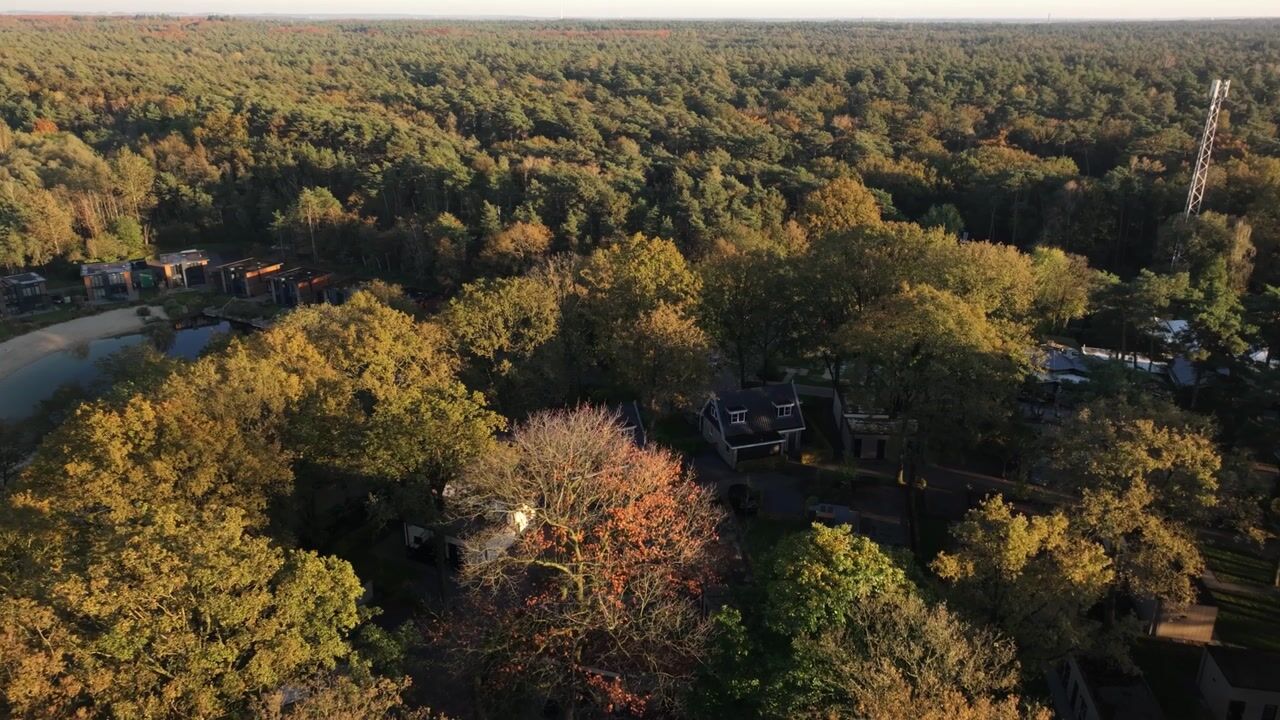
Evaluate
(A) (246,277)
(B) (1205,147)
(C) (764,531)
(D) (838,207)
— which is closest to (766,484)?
(C) (764,531)

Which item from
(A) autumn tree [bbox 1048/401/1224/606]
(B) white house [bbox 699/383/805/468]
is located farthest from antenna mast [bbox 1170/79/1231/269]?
(A) autumn tree [bbox 1048/401/1224/606]

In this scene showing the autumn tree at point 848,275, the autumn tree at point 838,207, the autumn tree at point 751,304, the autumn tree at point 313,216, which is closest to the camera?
the autumn tree at point 848,275

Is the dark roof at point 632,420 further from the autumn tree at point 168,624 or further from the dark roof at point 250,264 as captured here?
the dark roof at point 250,264

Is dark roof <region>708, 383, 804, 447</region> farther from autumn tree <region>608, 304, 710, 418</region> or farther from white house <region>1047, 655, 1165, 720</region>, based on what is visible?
white house <region>1047, 655, 1165, 720</region>

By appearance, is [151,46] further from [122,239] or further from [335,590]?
[335,590]

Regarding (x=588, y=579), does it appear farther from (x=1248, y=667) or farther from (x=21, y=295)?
(x=21, y=295)

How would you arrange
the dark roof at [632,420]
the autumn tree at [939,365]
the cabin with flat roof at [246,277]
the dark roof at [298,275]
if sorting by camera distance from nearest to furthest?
the autumn tree at [939,365], the dark roof at [632,420], the dark roof at [298,275], the cabin with flat roof at [246,277]

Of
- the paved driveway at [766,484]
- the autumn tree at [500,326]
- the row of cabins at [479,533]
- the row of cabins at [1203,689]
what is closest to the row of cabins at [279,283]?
the autumn tree at [500,326]
